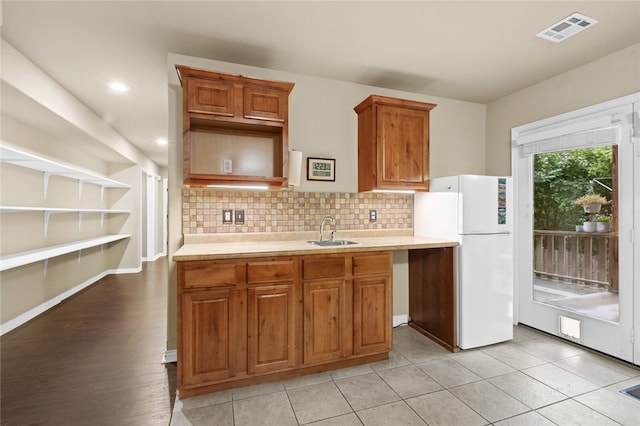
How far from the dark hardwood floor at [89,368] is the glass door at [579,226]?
348cm

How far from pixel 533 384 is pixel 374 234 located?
5.73ft

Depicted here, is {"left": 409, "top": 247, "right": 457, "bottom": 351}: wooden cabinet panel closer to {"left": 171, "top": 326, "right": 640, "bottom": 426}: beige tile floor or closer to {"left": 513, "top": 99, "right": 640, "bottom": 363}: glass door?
{"left": 171, "top": 326, "right": 640, "bottom": 426}: beige tile floor

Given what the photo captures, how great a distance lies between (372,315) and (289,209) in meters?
1.21

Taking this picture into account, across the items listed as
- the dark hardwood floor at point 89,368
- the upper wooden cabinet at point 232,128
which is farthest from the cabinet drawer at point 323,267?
the dark hardwood floor at point 89,368

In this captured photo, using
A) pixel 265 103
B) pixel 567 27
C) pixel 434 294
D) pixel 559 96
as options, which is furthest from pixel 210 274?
pixel 559 96

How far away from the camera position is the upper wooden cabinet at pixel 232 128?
2.32 metres

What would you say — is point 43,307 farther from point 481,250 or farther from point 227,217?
point 481,250

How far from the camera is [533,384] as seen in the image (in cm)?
223

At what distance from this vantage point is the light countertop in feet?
6.91

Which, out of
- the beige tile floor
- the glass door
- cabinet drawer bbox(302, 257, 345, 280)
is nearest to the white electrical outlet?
cabinet drawer bbox(302, 257, 345, 280)

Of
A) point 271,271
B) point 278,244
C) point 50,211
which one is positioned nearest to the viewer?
point 271,271

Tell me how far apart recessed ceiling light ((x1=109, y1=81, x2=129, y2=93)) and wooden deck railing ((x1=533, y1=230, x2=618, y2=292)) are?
4.63 metres

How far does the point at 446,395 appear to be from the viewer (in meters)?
2.10

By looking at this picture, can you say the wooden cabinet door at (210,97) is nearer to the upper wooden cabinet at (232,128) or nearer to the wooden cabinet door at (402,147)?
the upper wooden cabinet at (232,128)
